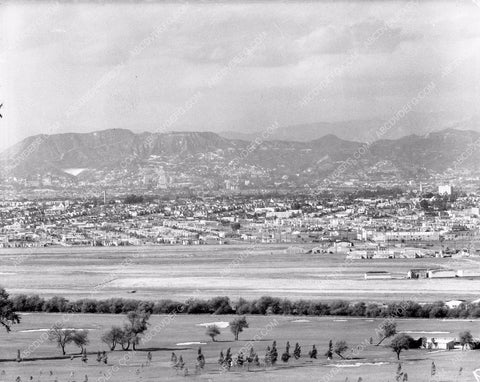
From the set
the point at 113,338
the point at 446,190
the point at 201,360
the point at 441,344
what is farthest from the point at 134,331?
the point at 446,190

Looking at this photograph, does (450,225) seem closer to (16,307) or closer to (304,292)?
(304,292)

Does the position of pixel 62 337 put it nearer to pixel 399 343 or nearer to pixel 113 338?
pixel 113 338

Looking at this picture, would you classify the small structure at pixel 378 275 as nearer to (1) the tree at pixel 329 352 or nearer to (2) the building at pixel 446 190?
(1) the tree at pixel 329 352

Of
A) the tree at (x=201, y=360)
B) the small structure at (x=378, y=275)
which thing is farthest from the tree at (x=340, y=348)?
the small structure at (x=378, y=275)

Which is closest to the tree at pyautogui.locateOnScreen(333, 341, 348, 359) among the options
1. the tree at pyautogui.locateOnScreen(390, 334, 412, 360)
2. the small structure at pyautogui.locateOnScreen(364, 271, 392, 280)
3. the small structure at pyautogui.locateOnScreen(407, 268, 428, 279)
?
the tree at pyautogui.locateOnScreen(390, 334, 412, 360)

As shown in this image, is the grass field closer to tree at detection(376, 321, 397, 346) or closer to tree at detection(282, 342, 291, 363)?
tree at detection(282, 342, 291, 363)

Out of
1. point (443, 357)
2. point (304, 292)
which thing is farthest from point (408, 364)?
point (304, 292)
